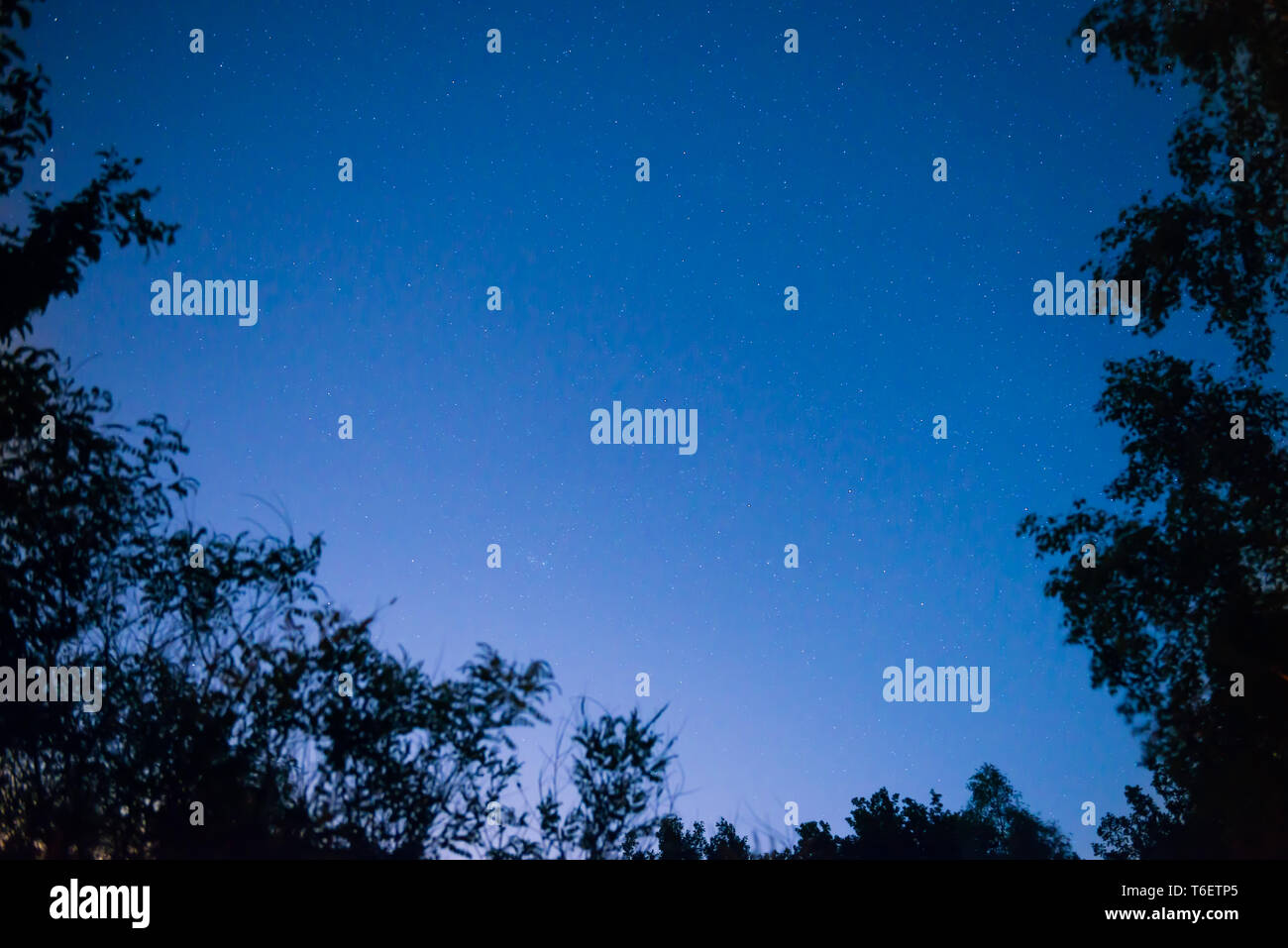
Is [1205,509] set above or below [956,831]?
above

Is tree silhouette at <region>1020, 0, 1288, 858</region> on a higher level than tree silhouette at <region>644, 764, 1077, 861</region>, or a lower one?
higher

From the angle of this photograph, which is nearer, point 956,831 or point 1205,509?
point 1205,509

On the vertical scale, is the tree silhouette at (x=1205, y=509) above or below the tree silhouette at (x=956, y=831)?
above

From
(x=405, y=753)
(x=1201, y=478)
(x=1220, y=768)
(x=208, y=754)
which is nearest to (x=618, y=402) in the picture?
(x=405, y=753)

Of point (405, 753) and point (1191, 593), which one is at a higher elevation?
point (1191, 593)

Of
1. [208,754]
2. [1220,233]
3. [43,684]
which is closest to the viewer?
[208,754]

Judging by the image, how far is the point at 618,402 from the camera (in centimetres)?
1009
